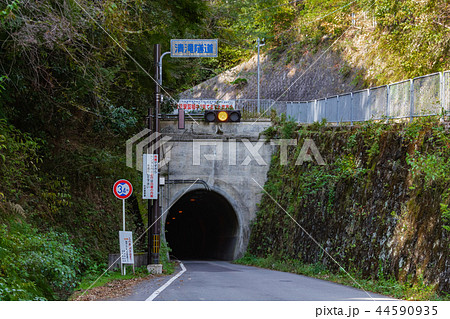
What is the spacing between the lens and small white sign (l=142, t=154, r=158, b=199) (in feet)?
50.7

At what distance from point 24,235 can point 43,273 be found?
1.16 metres

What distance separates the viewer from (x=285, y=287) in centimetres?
1067

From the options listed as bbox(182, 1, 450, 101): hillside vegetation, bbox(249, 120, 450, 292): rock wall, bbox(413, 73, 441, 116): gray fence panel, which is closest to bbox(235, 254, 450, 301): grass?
bbox(249, 120, 450, 292): rock wall

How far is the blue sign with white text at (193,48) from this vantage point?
1440 centimetres

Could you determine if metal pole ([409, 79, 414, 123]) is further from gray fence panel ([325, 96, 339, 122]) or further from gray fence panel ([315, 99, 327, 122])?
gray fence panel ([315, 99, 327, 122])

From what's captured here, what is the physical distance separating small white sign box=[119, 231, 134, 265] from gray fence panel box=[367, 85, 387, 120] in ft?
27.7

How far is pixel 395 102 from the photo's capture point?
15117mm

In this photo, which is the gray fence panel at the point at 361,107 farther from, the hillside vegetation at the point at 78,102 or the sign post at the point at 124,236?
the sign post at the point at 124,236

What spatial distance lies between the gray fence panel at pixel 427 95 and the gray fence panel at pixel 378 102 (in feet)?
6.30

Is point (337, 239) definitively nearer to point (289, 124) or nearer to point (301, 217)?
point (301, 217)

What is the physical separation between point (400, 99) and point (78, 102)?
370 inches

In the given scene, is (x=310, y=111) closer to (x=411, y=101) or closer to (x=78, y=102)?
(x=411, y=101)

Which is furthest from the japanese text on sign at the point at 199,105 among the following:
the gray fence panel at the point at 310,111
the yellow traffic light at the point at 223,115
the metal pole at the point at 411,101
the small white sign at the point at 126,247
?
the metal pole at the point at 411,101
